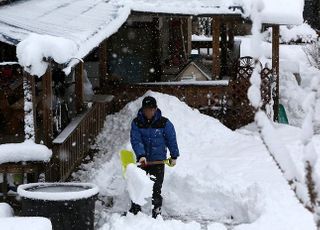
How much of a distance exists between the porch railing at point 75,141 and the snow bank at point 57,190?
705mm

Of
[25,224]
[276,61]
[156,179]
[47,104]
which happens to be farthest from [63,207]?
[276,61]

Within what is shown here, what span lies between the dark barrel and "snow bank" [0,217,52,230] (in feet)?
4.31

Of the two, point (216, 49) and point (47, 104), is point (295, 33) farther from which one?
point (47, 104)

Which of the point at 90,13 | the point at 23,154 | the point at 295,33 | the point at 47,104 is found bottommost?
the point at 295,33

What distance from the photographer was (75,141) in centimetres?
1077

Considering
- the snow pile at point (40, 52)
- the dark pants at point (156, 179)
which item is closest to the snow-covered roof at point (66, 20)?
the snow pile at point (40, 52)

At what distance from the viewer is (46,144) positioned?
9.30 meters

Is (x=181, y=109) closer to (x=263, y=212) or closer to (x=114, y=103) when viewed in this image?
(x=114, y=103)

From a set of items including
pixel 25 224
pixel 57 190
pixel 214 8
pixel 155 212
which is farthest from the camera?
pixel 214 8

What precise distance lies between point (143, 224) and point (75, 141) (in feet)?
9.66

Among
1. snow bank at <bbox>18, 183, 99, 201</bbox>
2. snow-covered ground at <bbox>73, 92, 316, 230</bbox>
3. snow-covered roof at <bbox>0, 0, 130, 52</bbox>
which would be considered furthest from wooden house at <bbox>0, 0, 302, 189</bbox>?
snow bank at <bbox>18, 183, 99, 201</bbox>

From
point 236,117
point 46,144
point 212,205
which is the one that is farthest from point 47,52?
point 236,117

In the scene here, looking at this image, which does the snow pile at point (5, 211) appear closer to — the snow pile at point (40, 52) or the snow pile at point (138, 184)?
the snow pile at point (138, 184)

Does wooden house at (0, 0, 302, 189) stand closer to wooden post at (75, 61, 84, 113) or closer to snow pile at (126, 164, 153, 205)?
wooden post at (75, 61, 84, 113)
